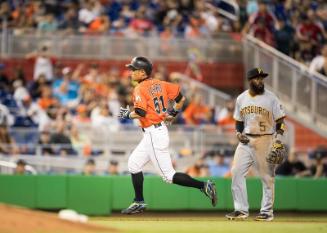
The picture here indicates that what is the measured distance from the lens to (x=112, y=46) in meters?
23.6

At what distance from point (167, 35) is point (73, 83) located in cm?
315

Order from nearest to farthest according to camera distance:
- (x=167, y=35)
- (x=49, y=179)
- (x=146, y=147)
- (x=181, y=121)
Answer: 1. (x=146, y=147)
2. (x=49, y=179)
3. (x=181, y=121)
4. (x=167, y=35)

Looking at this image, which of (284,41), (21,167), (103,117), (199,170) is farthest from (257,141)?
(284,41)

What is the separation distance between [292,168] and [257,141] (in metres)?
5.83

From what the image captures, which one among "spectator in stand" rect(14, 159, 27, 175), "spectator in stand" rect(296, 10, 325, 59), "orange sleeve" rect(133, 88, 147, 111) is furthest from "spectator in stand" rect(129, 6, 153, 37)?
"orange sleeve" rect(133, 88, 147, 111)

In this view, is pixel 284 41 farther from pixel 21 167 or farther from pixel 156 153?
pixel 156 153

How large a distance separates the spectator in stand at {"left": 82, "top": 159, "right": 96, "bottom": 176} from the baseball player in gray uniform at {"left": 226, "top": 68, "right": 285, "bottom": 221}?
536 cm

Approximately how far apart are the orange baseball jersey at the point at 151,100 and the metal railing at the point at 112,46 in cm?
1028

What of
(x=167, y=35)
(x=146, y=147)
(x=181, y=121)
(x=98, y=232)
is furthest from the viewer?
(x=167, y=35)

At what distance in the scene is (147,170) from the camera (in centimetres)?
1966

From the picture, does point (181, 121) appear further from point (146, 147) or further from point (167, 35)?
point (146, 147)

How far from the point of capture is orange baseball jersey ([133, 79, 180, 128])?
42.5 ft

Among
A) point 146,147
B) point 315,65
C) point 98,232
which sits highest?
point 315,65

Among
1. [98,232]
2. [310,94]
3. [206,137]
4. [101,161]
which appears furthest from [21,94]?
[98,232]
